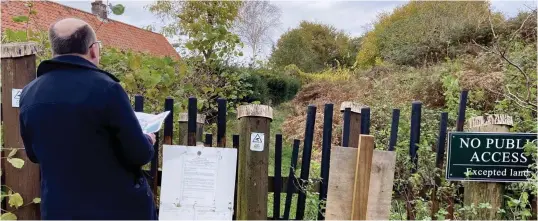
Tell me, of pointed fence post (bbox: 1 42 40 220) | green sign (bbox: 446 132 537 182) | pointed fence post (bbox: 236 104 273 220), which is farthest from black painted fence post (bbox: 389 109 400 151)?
pointed fence post (bbox: 1 42 40 220)

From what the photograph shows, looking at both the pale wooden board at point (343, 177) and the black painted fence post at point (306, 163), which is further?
the black painted fence post at point (306, 163)

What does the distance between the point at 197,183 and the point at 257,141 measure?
0.45 meters

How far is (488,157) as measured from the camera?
2.71 metres

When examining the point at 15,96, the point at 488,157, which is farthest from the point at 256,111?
the point at 15,96

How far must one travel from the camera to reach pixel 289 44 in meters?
26.5

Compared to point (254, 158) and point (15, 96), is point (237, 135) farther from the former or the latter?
point (15, 96)

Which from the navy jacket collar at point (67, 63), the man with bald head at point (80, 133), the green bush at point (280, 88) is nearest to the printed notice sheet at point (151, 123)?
the man with bald head at point (80, 133)

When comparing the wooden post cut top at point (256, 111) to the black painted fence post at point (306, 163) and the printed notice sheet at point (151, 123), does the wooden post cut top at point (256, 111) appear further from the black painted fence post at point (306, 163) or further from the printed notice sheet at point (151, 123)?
the printed notice sheet at point (151, 123)

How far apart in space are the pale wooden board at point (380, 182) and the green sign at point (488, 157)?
43cm

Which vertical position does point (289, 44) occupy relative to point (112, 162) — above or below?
above

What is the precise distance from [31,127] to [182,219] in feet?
3.54

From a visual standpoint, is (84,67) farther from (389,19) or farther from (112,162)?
(389,19)

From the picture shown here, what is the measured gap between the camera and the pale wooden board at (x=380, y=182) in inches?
102

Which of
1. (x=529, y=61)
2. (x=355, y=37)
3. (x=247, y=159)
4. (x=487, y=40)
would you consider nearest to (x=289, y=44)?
(x=355, y=37)
